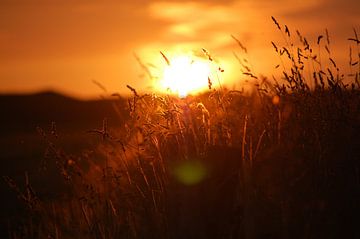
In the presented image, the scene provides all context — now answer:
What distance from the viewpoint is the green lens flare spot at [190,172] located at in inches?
171

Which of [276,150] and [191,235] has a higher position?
[276,150]

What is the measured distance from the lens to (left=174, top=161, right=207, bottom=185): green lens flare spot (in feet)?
14.3

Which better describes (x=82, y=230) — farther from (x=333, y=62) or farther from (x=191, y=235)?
(x=333, y=62)

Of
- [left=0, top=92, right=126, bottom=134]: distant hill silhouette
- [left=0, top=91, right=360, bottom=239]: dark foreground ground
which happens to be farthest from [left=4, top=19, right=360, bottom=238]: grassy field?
[left=0, top=92, right=126, bottom=134]: distant hill silhouette

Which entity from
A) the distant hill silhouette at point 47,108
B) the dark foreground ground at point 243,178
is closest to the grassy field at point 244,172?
the dark foreground ground at point 243,178

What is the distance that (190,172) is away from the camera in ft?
14.6

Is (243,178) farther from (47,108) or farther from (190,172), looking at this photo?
(47,108)

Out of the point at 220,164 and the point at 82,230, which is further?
the point at 82,230

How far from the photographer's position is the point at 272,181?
4.40m

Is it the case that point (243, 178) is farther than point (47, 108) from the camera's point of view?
No

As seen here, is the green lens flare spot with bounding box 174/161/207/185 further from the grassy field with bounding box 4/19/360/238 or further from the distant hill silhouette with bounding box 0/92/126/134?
the distant hill silhouette with bounding box 0/92/126/134

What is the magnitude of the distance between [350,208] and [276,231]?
509 mm

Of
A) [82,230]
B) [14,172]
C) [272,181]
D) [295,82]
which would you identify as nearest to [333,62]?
[295,82]

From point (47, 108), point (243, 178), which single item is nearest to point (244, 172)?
point (243, 178)
